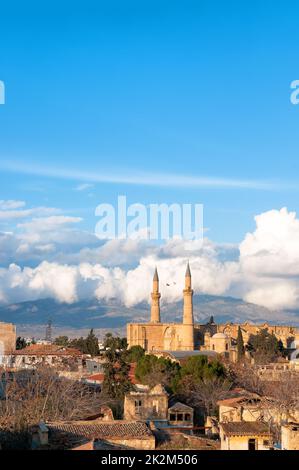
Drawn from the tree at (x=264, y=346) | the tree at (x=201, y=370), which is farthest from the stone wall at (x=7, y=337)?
the tree at (x=201, y=370)

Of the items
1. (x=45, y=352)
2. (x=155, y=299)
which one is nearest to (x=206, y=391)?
(x=45, y=352)

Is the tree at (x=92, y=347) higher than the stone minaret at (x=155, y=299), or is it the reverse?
the stone minaret at (x=155, y=299)

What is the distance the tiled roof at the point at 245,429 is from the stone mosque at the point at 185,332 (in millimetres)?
44998

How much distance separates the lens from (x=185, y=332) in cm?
7169

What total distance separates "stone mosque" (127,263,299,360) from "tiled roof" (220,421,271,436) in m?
45.0

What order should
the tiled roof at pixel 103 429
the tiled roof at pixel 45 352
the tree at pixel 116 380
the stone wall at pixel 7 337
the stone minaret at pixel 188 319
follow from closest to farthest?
1. the tiled roof at pixel 103 429
2. the tree at pixel 116 380
3. the tiled roof at pixel 45 352
4. the stone wall at pixel 7 337
5. the stone minaret at pixel 188 319

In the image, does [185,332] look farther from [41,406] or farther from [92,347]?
[41,406]

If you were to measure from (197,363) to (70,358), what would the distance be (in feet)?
56.1

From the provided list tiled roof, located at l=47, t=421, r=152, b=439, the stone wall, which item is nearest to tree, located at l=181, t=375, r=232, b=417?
tiled roof, located at l=47, t=421, r=152, b=439

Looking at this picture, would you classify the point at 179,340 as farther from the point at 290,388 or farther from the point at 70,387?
the point at 70,387

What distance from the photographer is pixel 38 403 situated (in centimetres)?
2902

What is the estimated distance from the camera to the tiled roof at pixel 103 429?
878 inches

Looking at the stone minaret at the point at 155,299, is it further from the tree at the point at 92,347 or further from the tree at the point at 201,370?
the tree at the point at 201,370
